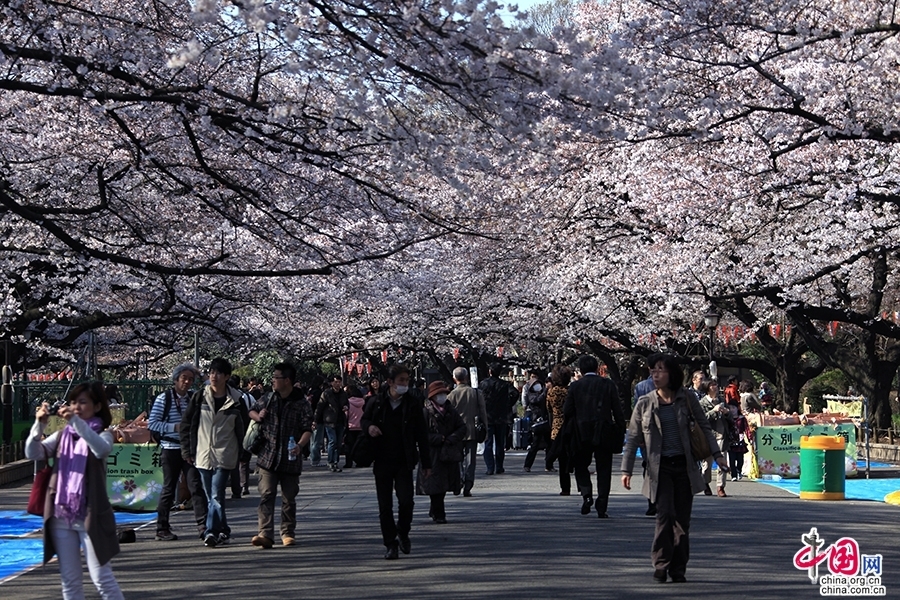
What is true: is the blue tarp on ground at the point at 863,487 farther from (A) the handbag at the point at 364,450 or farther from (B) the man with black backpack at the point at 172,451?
(B) the man with black backpack at the point at 172,451

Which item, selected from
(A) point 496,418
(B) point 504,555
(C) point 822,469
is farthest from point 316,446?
(B) point 504,555

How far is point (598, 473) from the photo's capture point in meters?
14.8

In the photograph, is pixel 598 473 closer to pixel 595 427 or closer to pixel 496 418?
pixel 595 427

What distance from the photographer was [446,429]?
48.9 ft

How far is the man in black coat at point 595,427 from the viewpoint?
14.6 m

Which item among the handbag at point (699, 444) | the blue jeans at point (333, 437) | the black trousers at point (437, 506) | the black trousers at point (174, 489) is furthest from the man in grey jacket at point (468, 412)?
the blue jeans at point (333, 437)

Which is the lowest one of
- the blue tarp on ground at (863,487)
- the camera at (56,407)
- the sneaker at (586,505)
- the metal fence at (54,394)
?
the blue tarp on ground at (863,487)

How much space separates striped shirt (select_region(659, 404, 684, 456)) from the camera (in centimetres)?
987

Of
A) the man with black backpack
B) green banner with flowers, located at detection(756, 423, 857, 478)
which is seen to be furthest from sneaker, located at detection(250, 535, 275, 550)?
green banner with flowers, located at detection(756, 423, 857, 478)

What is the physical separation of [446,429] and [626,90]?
202 inches

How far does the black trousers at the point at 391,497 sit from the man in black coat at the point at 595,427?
138 inches

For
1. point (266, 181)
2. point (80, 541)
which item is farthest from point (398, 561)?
point (266, 181)

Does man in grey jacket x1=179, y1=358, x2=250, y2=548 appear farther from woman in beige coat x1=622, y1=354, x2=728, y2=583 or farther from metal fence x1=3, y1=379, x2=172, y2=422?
metal fence x1=3, y1=379, x2=172, y2=422

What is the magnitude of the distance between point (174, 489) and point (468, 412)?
216 inches
